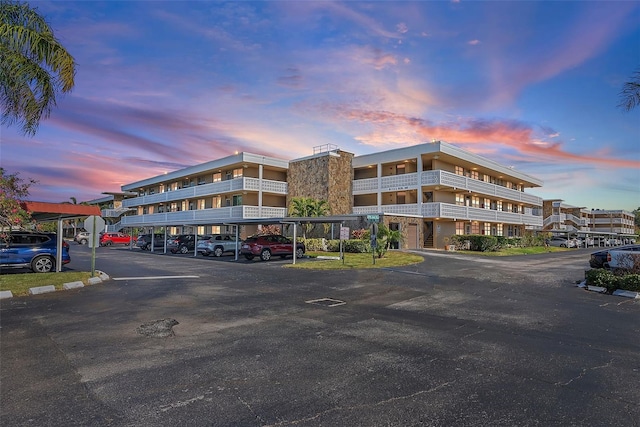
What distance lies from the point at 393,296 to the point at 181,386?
26.5 feet

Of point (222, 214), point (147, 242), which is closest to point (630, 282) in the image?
point (222, 214)

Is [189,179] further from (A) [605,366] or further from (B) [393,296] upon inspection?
(A) [605,366]

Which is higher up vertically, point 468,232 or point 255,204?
point 255,204

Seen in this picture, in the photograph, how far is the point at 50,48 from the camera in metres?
12.4

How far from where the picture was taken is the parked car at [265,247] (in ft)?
81.8

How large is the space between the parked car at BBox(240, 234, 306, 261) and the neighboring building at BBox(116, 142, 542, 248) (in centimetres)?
702

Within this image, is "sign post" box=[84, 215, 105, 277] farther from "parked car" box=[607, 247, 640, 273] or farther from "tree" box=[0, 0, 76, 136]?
"parked car" box=[607, 247, 640, 273]

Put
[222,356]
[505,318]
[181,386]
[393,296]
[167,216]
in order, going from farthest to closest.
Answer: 1. [167,216]
2. [393,296]
3. [505,318]
4. [222,356]
5. [181,386]

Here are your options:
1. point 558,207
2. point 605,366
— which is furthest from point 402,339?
point 558,207

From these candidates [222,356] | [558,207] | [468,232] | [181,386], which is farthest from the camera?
[558,207]

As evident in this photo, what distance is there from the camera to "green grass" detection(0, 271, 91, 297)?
1177 centimetres

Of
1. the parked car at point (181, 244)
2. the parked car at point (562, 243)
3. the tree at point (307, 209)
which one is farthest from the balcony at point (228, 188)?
the parked car at point (562, 243)

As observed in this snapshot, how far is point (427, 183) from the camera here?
34.7 metres

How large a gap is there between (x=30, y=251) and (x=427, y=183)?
2957 centimetres
